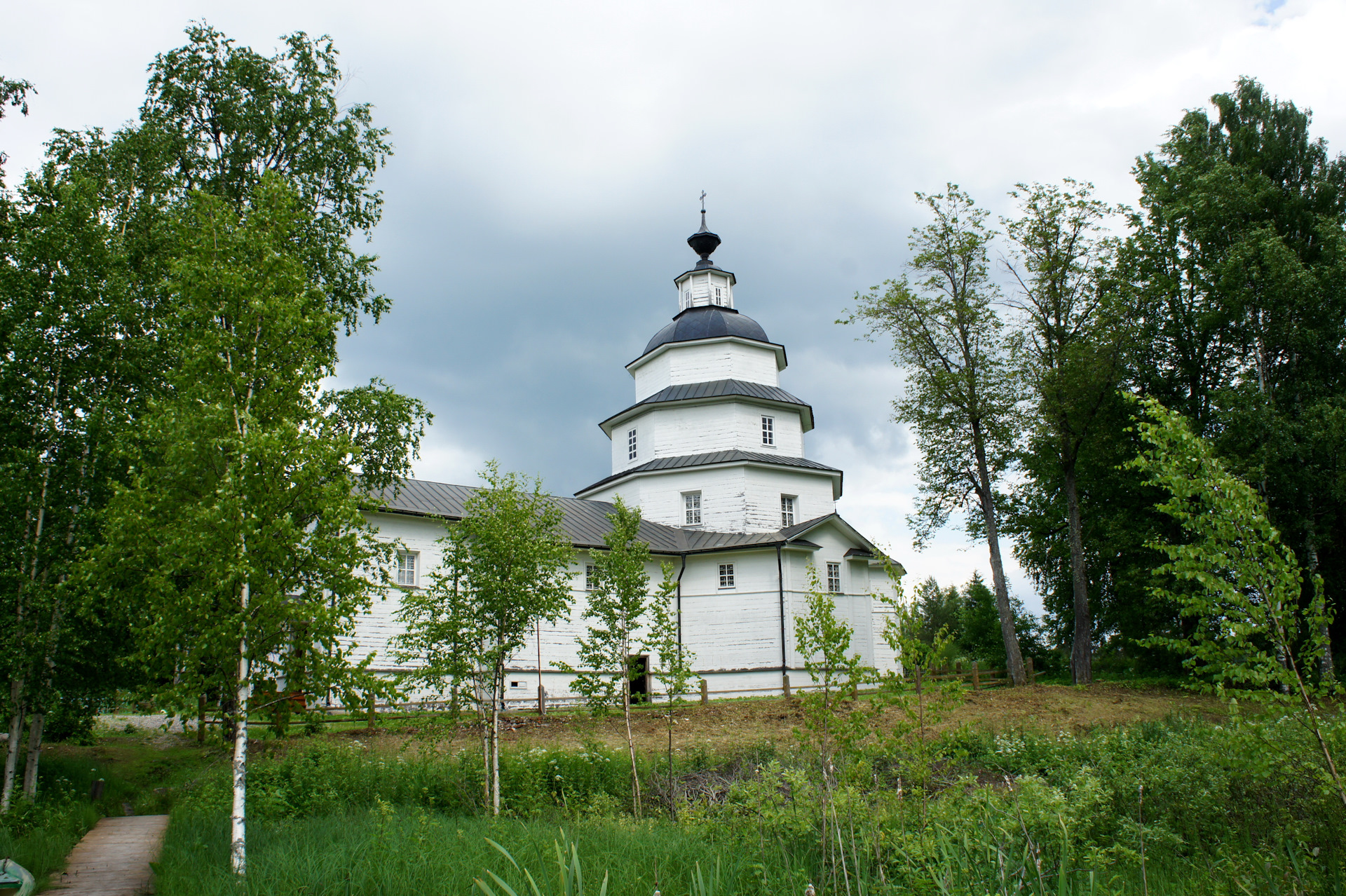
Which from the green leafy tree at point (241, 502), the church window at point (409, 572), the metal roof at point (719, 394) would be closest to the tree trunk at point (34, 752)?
the green leafy tree at point (241, 502)

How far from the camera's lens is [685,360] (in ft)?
111

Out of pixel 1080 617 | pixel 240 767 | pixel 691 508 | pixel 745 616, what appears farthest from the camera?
pixel 691 508

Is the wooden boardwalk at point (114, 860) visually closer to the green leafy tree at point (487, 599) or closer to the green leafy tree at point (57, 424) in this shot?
the green leafy tree at point (57, 424)

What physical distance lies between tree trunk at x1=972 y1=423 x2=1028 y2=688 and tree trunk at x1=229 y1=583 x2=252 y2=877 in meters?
22.6

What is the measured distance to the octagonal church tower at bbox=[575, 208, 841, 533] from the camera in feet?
101

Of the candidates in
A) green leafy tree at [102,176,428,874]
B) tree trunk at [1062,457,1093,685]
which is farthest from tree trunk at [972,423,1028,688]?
green leafy tree at [102,176,428,874]

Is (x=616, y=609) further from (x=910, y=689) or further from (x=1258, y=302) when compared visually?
(x=1258, y=302)

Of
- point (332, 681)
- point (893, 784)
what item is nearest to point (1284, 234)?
point (893, 784)

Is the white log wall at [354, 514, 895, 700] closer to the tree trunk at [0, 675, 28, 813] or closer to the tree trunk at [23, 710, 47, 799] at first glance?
the tree trunk at [23, 710, 47, 799]

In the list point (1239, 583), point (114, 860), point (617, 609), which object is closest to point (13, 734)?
point (114, 860)

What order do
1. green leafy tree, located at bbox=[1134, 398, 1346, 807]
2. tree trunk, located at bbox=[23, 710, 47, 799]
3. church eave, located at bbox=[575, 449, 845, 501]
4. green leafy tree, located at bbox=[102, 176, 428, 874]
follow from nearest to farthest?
green leafy tree, located at bbox=[1134, 398, 1346, 807] → green leafy tree, located at bbox=[102, 176, 428, 874] → tree trunk, located at bbox=[23, 710, 47, 799] → church eave, located at bbox=[575, 449, 845, 501]

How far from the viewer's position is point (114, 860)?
959cm

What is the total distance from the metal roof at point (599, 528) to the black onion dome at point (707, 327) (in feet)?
25.2

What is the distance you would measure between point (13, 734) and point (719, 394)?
2392 centimetres
